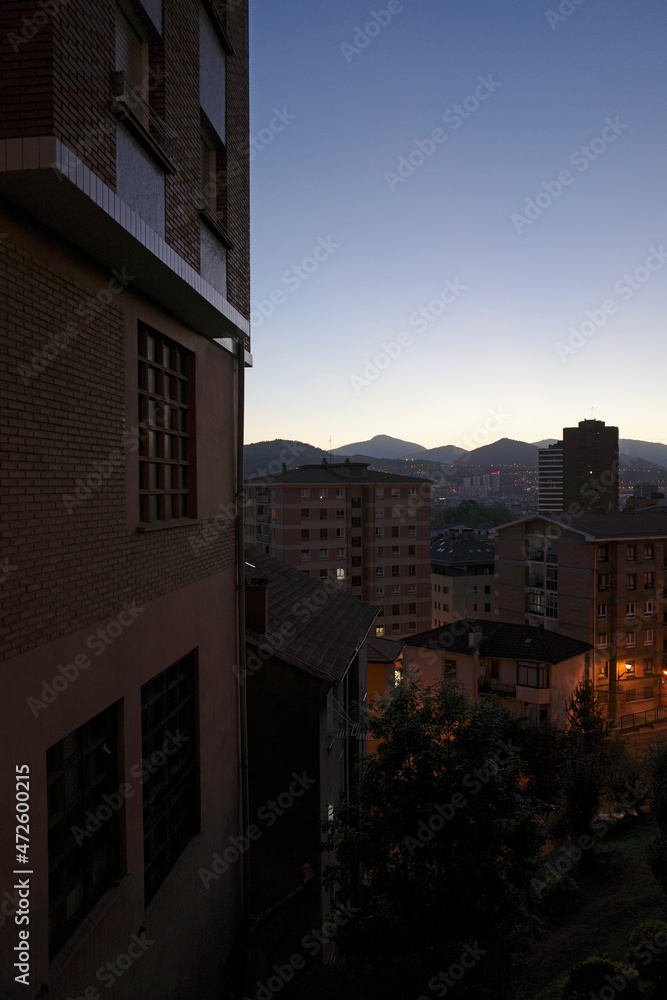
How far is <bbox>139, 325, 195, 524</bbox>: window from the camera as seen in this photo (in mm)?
7004

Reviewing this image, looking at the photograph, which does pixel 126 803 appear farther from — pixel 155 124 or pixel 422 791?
pixel 155 124

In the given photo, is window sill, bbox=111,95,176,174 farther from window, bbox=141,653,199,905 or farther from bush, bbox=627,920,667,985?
bush, bbox=627,920,667,985

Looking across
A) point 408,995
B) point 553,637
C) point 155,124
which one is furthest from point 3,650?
point 553,637

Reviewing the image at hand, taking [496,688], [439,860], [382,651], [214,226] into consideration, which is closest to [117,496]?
[214,226]

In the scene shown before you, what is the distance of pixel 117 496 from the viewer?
6031 mm

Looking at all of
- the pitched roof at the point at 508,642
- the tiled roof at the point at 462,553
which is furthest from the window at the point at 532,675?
the tiled roof at the point at 462,553

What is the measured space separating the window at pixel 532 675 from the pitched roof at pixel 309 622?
2053cm

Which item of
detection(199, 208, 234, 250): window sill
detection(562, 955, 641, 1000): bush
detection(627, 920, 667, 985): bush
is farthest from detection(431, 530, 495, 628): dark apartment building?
detection(199, 208, 234, 250): window sill

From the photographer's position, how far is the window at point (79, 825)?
5.03m

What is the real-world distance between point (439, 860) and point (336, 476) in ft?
167

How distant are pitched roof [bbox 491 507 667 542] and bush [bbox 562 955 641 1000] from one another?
3204 centimetres

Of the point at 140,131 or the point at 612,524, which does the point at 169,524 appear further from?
the point at 612,524

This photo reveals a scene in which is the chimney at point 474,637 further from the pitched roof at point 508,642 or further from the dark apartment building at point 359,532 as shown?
the dark apartment building at point 359,532

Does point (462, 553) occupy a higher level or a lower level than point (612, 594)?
lower
